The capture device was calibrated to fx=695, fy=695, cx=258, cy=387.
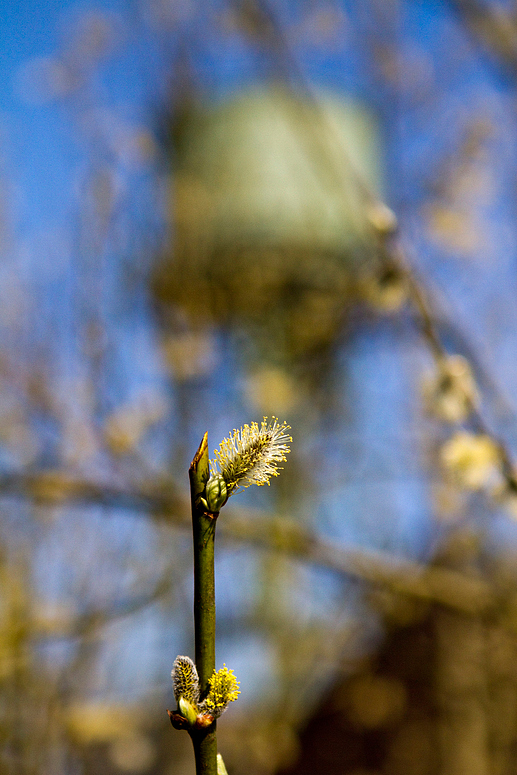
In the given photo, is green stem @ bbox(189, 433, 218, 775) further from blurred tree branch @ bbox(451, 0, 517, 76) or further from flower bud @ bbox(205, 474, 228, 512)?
blurred tree branch @ bbox(451, 0, 517, 76)

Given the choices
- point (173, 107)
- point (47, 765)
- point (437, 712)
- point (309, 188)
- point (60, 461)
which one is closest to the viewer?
point (47, 765)

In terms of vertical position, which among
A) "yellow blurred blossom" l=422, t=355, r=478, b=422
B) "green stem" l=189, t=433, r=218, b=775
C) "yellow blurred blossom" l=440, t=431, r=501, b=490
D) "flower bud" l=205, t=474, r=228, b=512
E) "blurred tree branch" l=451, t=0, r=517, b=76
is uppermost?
"blurred tree branch" l=451, t=0, r=517, b=76

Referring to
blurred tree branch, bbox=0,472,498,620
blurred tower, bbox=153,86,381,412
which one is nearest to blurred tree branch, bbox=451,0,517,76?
blurred tower, bbox=153,86,381,412

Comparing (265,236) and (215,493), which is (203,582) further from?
(265,236)

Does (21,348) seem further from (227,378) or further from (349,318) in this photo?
(349,318)

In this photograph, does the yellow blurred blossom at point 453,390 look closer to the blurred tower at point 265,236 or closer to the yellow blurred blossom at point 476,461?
the yellow blurred blossom at point 476,461

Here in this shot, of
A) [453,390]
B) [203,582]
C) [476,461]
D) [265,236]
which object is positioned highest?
[265,236]

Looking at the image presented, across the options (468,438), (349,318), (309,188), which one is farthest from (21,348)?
(309,188)

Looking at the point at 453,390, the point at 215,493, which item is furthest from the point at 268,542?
the point at 215,493
